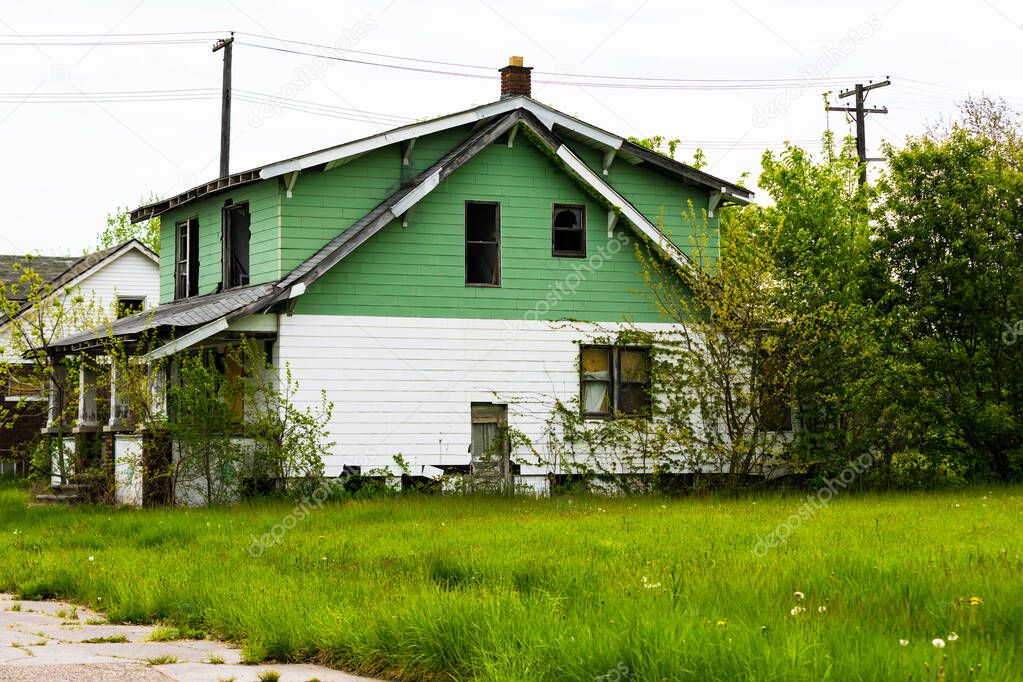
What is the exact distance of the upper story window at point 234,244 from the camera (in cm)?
2484

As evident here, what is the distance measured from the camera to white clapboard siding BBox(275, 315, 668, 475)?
74.1ft

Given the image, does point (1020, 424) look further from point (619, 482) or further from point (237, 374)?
point (237, 374)

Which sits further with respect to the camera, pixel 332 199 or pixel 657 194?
pixel 657 194

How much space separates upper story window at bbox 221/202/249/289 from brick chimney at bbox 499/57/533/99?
591 cm

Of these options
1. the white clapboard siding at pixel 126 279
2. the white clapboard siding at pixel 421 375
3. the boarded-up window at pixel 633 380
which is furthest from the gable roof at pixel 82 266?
the boarded-up window at pixel 633 380

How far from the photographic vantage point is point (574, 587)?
1012 cm

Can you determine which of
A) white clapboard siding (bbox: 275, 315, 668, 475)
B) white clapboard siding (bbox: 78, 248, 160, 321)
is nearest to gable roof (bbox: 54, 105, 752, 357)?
white clapboard siding (bbox: 275, 315, 668, 475)

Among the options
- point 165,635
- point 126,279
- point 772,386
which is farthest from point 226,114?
point 165,635

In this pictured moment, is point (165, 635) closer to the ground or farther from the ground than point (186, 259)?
closer to the ground

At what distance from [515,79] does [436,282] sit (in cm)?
540

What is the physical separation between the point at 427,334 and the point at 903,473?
9264mm

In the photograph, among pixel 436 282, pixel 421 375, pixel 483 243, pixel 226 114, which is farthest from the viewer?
pixel 226 114

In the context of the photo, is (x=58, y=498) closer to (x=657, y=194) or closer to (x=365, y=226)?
(x=365, y=226)

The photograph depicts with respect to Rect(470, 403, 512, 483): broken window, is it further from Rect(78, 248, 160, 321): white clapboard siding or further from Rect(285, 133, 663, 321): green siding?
Rect(78, 248, 160, 321): white clapboard siding
